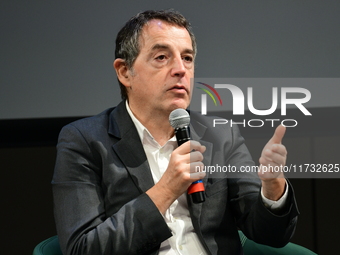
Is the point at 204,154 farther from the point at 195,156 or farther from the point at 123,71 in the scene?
the point at 123,71

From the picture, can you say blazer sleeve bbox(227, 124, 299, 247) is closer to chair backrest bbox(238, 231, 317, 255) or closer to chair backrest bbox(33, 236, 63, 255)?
chair backrest bbox(238, 231, 317, 255)

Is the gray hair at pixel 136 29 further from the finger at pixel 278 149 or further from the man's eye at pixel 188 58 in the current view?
the finger at pixel 278 149

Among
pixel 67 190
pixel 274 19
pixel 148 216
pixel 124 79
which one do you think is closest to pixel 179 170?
pixel 148 216

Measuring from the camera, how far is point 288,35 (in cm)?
268

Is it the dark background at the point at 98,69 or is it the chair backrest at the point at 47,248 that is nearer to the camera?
the chair backrest at the point at 47,248

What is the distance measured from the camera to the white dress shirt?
168cm

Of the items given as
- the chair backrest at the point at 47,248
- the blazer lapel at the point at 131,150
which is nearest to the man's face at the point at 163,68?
the blazer lapel at the point at 131,150

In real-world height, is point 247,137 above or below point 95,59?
below

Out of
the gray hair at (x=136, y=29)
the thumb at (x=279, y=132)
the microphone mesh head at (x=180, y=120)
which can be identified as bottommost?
the thumb at (x=279, y=132)

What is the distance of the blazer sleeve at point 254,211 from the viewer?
5.29ft

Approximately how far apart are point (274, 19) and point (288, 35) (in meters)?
0.13

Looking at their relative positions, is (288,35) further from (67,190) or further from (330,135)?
(67,190)

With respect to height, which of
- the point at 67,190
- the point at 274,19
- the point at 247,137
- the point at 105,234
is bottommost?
the point at 105,234

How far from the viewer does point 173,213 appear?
5.72 feet
